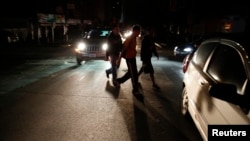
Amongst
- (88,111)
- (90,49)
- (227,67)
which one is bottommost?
(88,111)

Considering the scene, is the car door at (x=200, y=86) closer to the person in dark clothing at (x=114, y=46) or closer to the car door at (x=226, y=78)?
the car door at (x=226, y=78)

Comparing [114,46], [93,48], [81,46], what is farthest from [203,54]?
[81,46]

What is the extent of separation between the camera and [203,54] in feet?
18.1

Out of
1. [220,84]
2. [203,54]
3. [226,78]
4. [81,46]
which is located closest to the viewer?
[220,84]

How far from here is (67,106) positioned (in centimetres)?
721

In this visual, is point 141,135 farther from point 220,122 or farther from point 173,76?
point 173,76

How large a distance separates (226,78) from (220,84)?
2.54ft

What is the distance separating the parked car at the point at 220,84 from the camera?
309cm

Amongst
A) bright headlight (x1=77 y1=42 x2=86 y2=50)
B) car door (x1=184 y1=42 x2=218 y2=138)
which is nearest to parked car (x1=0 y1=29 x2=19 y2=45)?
bright headlight (x1=77 y1=42 x2=86 y2=50)

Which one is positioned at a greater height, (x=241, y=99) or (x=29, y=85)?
(x=241, y=99)

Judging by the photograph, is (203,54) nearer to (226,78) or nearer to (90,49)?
(226,78)

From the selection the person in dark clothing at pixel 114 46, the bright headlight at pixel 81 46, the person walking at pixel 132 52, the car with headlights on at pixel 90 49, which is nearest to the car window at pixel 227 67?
the person walking at pixel 132 52

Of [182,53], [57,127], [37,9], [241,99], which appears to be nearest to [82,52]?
[182,53]

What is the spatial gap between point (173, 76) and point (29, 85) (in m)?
5.24
